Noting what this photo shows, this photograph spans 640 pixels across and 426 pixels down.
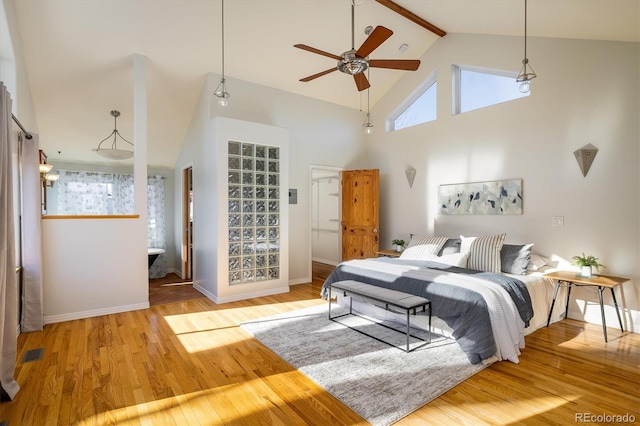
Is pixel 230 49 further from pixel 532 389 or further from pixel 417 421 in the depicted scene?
pixel 532 389

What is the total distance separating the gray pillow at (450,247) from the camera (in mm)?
4406

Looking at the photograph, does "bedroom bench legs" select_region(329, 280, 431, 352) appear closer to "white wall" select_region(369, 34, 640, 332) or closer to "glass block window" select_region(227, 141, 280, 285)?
"glass block window" select_region(227, 141, 280, 285)

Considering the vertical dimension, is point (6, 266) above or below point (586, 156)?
below

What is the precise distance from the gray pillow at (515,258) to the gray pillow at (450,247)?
560 mm

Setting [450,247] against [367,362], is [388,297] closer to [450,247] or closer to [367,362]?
[367,362]

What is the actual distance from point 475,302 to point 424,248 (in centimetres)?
175

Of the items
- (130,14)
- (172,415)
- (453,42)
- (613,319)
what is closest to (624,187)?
(613,319)

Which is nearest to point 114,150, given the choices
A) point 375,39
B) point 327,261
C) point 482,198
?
point 375,39

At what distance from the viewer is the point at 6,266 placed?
229cm

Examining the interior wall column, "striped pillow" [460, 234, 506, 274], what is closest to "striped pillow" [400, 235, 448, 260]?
"striped pillow" [460, 234, 506, 274]

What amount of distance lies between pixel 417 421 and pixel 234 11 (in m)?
4.46

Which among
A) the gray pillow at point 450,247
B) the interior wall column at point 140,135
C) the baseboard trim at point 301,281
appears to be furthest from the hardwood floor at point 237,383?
the baseboard trim at point 301,281

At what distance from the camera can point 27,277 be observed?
3459 mm

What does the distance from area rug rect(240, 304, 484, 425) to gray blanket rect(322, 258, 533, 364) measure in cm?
17
